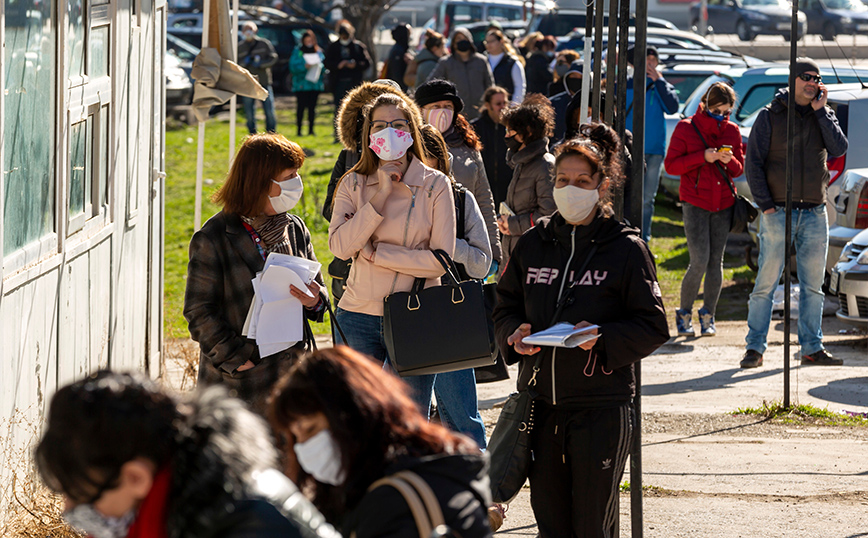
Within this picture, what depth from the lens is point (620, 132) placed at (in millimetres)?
4496

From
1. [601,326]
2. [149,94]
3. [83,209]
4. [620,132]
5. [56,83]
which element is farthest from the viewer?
[149,94]

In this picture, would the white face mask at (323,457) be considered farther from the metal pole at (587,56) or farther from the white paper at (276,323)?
the metal pole at (587,56)

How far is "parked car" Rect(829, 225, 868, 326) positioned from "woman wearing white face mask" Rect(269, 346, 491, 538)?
6.90 metres

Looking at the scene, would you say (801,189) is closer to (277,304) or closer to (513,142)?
(513,142)

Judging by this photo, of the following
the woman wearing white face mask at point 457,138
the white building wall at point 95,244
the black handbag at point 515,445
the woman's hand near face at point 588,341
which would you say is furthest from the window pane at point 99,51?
the woman's hand near face at point 588,341

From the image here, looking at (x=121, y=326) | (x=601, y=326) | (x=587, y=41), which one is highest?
(x=587, y=41)

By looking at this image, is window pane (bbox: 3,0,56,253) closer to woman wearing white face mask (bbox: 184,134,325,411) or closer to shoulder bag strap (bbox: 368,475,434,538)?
woman wearing white face mask (bbox: 184,134,325,411)

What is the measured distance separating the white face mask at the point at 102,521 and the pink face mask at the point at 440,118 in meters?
4.74

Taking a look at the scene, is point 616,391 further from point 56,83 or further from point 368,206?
point 56,83

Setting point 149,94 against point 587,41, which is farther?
point 149,94

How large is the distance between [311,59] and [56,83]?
1477 centimetres

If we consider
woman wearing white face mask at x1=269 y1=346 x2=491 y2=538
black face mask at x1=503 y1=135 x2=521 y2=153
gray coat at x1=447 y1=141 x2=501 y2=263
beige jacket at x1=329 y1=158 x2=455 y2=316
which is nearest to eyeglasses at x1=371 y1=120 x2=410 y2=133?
beige jacket at x1=329 y1=158 x2=455 y2=316

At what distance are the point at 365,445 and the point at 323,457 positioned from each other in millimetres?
88

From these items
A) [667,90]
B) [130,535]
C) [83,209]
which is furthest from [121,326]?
[667,90]
